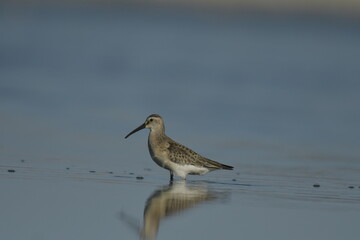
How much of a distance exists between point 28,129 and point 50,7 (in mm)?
32375

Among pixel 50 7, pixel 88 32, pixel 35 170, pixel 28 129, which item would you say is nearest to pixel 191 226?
pixel 35 170

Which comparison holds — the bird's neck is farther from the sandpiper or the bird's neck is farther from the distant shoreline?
the distant shoreline

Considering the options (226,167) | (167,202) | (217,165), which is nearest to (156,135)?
(217,165)

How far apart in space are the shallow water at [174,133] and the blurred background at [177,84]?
5 centimetres

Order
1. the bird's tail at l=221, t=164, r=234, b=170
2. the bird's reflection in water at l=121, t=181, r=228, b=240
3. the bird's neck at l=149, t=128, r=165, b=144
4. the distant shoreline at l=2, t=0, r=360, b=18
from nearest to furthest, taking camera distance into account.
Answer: the bird's reflection in water at l=121, t=181, r=228, b=240 < the bird's tail at l=221, t=164, r=234, b=170 < the bird's neck at l=149, t=128, r=165, b=144 < the distant shoreline at l=2, t=0, r=360, b=18

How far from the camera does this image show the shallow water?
29.1ft

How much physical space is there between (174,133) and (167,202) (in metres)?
5.82

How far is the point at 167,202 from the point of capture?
9.80 metres

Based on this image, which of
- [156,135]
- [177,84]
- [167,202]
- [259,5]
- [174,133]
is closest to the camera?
[167,202]

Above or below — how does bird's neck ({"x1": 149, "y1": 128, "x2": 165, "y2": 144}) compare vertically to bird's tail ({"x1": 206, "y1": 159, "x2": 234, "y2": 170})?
above

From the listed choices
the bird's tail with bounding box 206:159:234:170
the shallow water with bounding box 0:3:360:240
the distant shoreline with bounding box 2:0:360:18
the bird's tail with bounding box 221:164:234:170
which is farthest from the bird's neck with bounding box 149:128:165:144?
the distant shoreline with bounding box 2:0:360:18

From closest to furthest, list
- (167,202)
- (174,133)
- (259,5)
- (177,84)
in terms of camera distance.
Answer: (167,202) → (174,133) → (177,84) → (259,5)

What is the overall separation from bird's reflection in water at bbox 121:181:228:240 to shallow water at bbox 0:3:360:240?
0.02 metres

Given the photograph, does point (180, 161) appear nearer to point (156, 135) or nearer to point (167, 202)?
point (156, 135)
